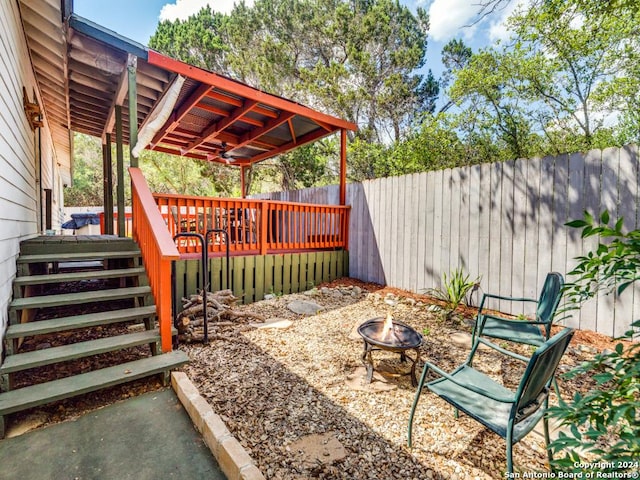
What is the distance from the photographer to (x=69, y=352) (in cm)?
229

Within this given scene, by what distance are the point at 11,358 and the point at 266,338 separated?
6.64 feet

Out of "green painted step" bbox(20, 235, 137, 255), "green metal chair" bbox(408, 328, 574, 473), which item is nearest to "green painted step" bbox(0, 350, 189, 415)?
"green painted step" bbox(20, 235, 137, 255)

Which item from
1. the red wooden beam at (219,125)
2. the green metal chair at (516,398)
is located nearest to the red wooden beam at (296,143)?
the red wooden beam at (219,125)

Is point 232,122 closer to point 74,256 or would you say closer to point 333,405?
point 74,256

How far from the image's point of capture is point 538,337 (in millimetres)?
2527

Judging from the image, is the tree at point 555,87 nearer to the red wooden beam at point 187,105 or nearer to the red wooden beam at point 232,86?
the red wooden beam at point 232,86

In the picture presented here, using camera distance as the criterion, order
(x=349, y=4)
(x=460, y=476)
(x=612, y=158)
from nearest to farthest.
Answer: (x=460, y=476) < (x=612, y=158) < (x=349, y=4)

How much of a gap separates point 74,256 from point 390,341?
3316mm

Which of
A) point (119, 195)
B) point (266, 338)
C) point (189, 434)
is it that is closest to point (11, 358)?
point (189, 434)

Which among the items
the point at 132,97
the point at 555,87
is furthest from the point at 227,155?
the point at 555,87

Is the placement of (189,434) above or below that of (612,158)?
below

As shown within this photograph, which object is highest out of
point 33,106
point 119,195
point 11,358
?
point 33,106

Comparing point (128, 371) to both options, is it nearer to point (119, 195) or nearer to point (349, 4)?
point (119, 195)

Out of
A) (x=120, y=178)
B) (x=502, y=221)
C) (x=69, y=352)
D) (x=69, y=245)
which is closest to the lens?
(x=69, y=352)
